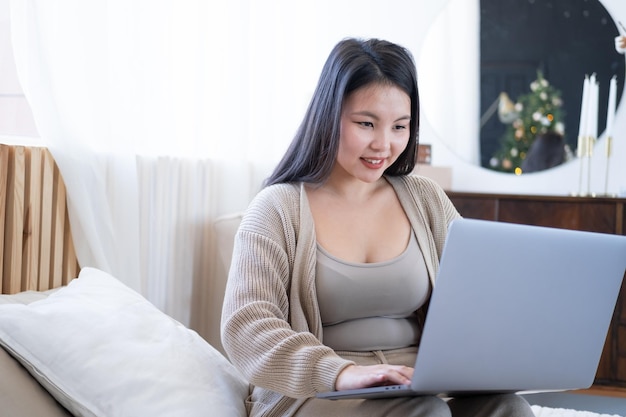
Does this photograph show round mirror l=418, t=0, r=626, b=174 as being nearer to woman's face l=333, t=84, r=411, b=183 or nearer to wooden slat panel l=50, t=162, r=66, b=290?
woman's face l=333, t=84, r=411, b=183

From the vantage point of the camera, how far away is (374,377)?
4.14 feet

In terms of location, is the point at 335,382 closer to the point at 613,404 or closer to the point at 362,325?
the point at 362,325

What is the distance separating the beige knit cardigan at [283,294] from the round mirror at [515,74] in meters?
1.90

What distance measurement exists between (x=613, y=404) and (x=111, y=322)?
2.01 meters

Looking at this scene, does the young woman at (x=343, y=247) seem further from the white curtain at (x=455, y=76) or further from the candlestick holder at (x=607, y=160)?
the white curtain at (x=455, y=76)

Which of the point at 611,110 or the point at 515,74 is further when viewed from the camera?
the point at 515,74

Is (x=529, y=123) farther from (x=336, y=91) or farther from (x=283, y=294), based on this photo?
(x=283, y=294)

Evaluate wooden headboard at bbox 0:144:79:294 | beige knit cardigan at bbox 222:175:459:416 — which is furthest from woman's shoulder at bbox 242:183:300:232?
wooden headboard at bbox 0:144:79:294

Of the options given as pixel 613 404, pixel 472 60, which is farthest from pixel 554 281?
pixel 472 60

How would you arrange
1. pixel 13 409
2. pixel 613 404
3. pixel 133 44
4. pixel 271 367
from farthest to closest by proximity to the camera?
pixel 613 404 → pixel 133 44 → pixel 271 367 → pixel 13 409

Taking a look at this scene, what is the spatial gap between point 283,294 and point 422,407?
360 millimetres

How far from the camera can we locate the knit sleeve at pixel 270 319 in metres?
1.39

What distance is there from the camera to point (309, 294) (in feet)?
5.20

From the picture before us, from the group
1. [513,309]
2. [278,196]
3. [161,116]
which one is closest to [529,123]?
[161,116]
